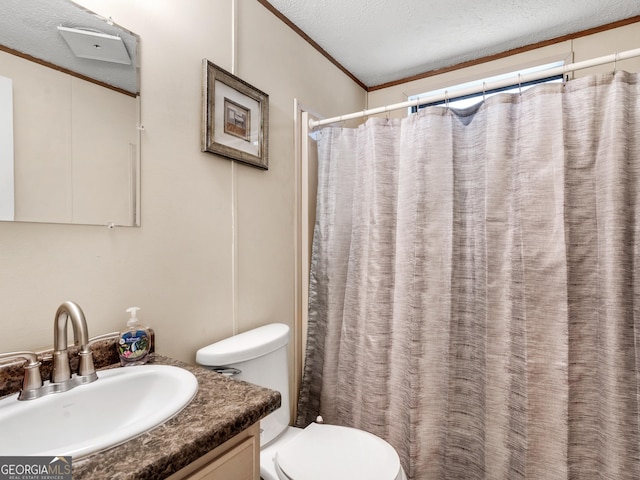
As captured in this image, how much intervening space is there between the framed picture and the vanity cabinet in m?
0.96

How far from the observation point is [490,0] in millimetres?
1567

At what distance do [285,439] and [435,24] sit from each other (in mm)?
2095

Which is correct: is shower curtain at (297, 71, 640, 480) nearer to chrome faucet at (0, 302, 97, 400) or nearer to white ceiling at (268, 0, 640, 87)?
white ceiling at (268, 0, 640, 87)

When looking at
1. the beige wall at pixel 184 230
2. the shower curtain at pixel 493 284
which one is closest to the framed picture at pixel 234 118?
the beige wall at pixel 184 230

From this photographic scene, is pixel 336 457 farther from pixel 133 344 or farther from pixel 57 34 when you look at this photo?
pixel 57 34

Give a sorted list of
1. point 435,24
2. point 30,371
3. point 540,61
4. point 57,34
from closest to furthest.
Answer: point 30,371 → point 57,34 → point 435,24 → point 540,61

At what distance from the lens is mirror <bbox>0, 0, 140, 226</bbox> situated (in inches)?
31.6

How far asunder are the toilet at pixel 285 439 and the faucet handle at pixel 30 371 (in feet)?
1.53

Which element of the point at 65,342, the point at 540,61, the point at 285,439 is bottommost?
the point at 285,439

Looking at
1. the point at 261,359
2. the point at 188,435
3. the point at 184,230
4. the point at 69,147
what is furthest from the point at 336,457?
the point at 69,147

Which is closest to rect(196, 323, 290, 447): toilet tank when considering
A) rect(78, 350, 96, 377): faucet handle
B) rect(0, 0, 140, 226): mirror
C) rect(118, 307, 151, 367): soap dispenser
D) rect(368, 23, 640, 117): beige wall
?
rect(118, 307, 151, 367): soap dispenser

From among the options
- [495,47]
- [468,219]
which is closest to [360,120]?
[495,47]

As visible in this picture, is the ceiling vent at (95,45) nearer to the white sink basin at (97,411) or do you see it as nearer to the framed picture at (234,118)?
the framed picture at (234,118)

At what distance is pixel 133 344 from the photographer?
96cm
